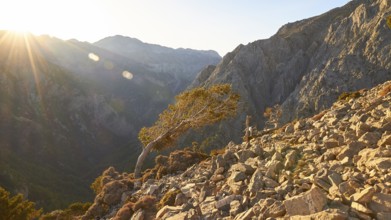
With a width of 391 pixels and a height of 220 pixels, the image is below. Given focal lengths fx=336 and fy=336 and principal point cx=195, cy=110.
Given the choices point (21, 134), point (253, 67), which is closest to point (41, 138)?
point (21, 134)

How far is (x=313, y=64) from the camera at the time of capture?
163 metres

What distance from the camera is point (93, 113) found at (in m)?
196

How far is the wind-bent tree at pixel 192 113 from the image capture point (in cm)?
4222

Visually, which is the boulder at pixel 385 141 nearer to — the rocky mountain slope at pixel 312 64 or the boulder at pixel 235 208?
the boulder at pixel 235 208

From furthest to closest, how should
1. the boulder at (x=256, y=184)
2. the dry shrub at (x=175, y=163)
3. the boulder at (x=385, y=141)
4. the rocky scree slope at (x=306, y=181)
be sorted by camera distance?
the dry shrub at (x=175, y=163)
the boulder at (x=256, y=184)
the boulder at (x=385, y=141)
the rocky scree slope at (x=306, y=181)

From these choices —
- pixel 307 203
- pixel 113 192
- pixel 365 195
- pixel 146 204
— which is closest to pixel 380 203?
pixel 365 195

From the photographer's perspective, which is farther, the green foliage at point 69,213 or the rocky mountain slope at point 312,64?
the rocky mountain slope at point 312,64

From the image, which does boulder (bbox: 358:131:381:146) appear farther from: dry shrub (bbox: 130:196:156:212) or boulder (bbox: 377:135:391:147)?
dry shrub (bbox: 130:196:156:212)

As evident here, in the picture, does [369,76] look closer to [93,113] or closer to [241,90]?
[241,90]

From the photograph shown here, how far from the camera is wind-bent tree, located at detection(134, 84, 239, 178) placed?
42.2 metres

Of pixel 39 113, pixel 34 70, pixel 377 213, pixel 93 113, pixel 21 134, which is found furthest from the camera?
pixel 93 113

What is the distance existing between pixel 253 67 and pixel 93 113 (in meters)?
95.6

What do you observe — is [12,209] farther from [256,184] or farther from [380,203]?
[380,203]

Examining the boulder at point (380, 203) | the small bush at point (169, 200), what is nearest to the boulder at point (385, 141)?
the boulder at point (380, 203)
